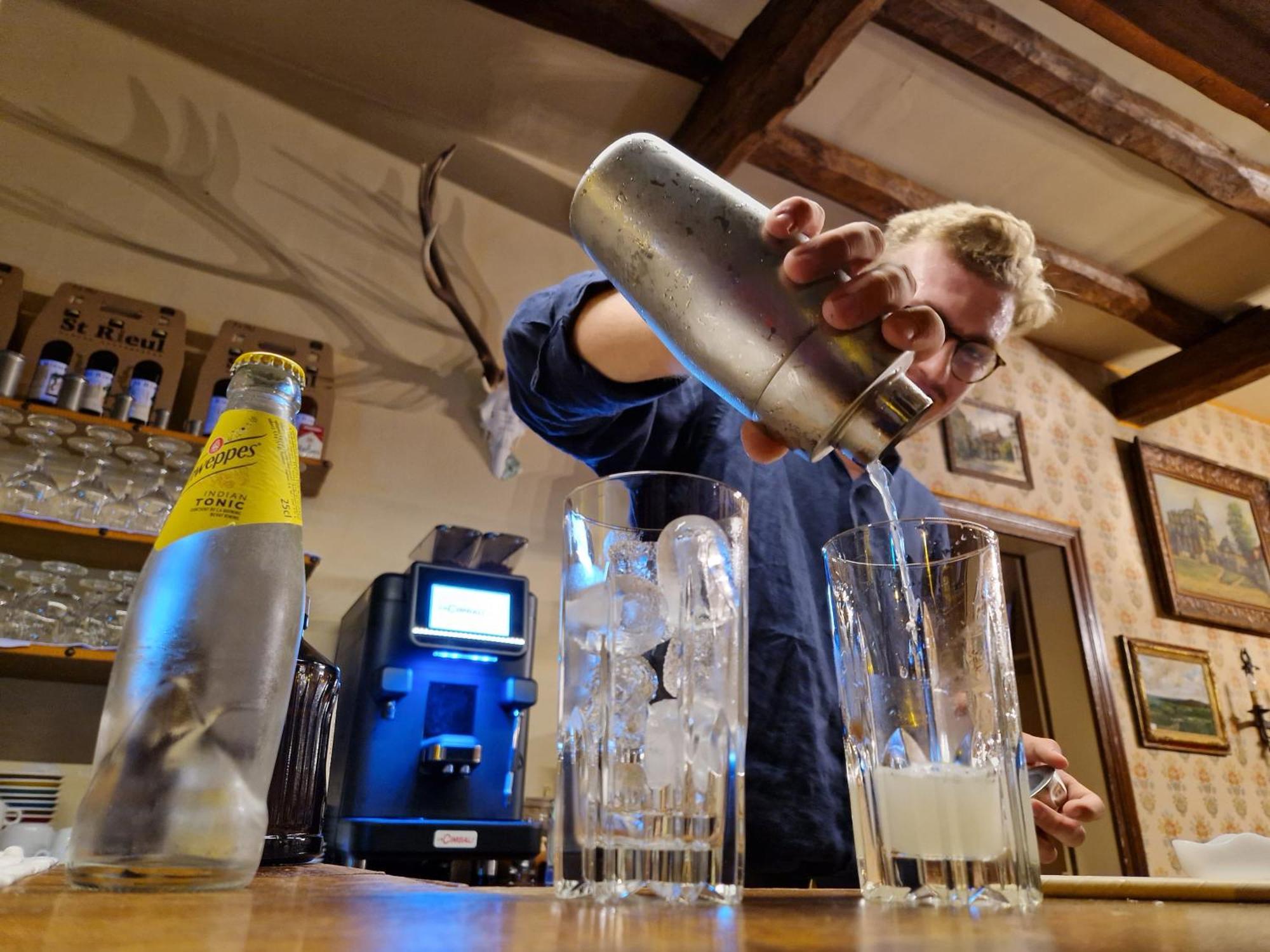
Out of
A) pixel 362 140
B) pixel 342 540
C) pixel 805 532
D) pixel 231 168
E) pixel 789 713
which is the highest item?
pixel 362 140

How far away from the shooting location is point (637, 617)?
450 mm

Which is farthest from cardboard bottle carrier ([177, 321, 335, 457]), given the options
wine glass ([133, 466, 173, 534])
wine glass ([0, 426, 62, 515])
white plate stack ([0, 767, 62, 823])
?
white plate stack ([0, 767, 62, 823])

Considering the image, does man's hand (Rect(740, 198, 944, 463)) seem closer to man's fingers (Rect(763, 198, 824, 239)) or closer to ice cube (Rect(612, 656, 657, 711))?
man's fingers (Rect(763, 198, 824, 239))

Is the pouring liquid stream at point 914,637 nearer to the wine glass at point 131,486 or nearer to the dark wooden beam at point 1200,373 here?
the wine glass at point 131,486

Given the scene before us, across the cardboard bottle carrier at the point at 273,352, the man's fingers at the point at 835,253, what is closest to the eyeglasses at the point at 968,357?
the man's fingers at the point at 835,253

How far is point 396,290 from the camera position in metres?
2.71

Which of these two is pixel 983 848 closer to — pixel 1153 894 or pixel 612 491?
pixel 1153 894

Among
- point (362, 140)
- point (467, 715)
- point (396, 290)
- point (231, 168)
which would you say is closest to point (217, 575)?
point (467, 715)

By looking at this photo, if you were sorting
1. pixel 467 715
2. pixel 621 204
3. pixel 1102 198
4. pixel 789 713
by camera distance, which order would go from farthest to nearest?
pixel 1102 198 → pixel 467 715 → pixel 789 713 → pixel 621 204

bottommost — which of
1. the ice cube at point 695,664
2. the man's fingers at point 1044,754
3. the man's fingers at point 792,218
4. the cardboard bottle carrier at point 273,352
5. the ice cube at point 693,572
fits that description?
the man's fingers at point 1044,754

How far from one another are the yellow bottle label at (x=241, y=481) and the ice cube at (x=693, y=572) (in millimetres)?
219

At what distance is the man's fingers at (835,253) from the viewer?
0.57 m

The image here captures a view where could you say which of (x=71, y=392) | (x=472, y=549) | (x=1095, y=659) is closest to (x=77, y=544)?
(x=71, y=392)

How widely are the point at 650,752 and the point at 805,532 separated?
866 millimetres
